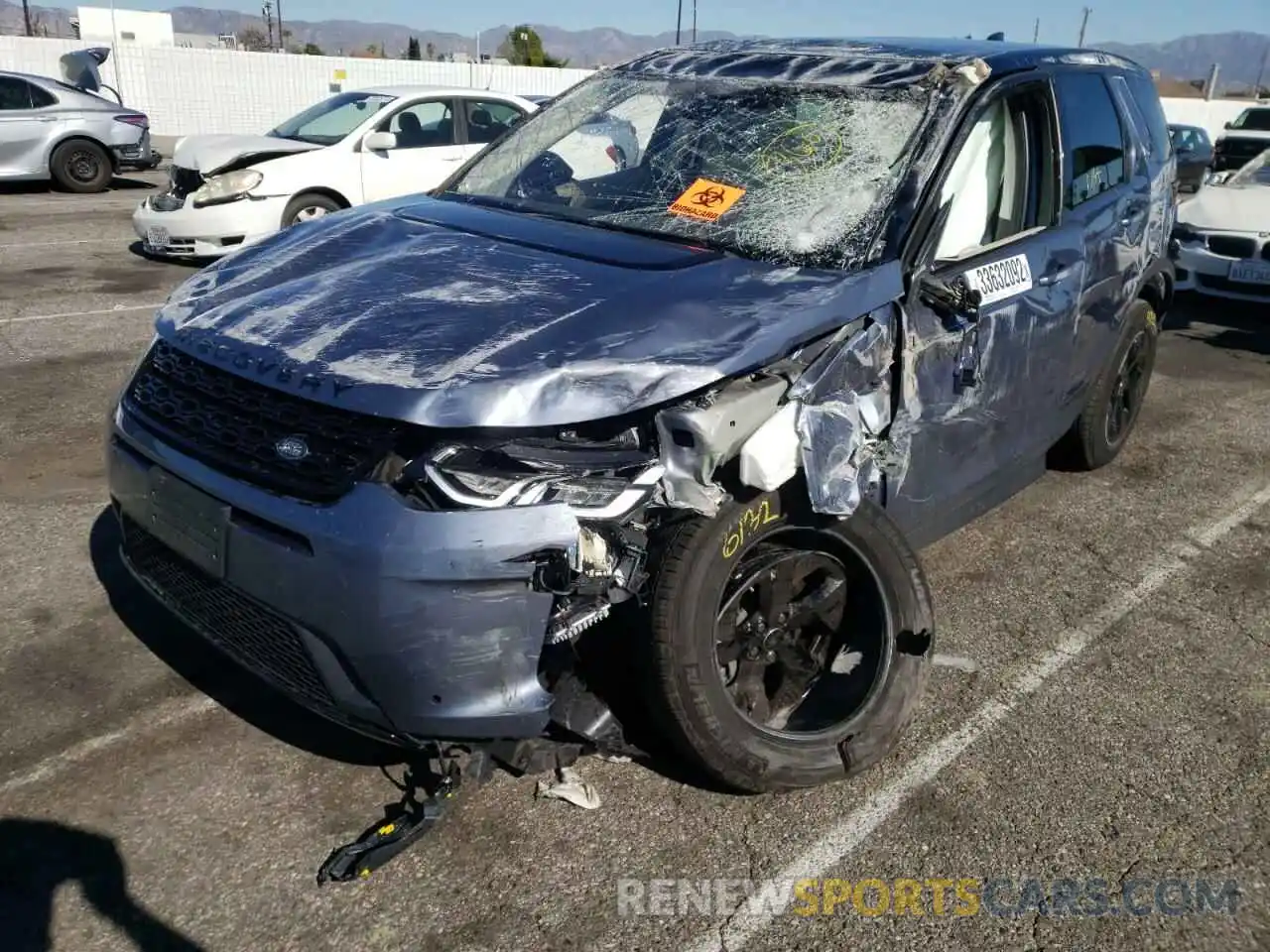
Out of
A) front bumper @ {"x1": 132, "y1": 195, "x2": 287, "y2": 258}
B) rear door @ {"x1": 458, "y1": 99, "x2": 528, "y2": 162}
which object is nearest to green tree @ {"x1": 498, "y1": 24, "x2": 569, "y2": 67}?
rear door @ {"x1": 458, "y1": 99, "x2": 528, "y2": 162}

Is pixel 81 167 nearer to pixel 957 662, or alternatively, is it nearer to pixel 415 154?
pixel 415 154

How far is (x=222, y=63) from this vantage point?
2606cm

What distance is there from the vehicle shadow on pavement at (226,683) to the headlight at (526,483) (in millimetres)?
1036

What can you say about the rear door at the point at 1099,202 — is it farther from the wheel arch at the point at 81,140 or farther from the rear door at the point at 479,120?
the wheel arch at the point at 81,140

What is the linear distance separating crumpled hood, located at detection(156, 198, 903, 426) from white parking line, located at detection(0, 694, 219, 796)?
44.0 inches

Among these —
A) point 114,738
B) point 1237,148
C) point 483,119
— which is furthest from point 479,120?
point 1237,148

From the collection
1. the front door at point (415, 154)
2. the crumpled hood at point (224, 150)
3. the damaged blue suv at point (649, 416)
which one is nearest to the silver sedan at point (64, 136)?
the crumpled hood at point (224, 150)

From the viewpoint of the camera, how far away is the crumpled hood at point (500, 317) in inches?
96.3

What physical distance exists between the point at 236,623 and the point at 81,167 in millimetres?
14274

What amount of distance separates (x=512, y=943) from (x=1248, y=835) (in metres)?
1.95

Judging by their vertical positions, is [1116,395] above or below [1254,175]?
below

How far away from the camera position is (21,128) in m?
13.6

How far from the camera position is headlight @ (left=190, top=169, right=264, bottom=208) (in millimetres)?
9273

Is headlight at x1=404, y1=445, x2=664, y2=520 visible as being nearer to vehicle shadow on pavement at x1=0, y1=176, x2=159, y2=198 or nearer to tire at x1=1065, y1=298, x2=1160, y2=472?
tire at x1=1065, y1=298, x2=1160, y2=472
